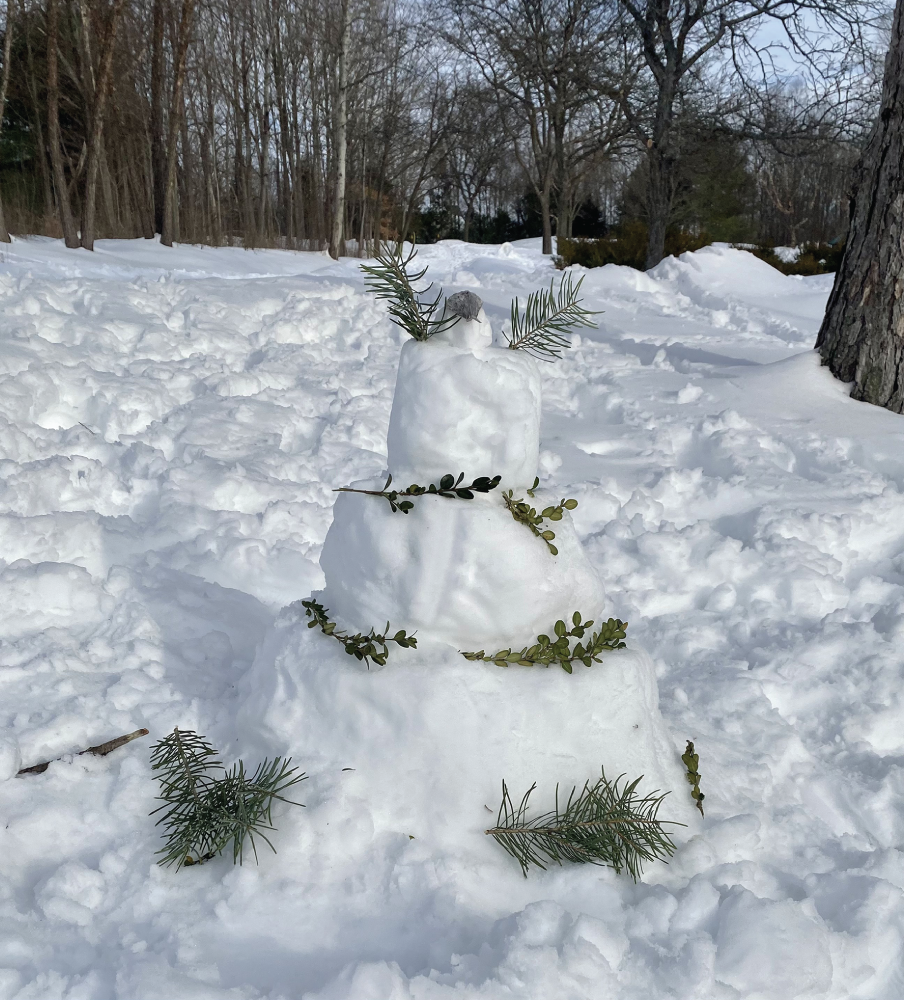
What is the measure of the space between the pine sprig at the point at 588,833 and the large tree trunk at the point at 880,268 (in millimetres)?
4162

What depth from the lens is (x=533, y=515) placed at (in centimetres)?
188

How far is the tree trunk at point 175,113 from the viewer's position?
43.7 feet

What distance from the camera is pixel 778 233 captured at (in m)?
36.5

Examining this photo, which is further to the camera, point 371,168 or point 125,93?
point 371,168

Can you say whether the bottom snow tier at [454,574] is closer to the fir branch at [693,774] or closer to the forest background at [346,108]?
the fir branch at [693,774]

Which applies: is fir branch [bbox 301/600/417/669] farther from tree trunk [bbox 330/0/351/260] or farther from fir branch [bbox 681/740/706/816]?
tree trunk [bbox 330/0/351/260]

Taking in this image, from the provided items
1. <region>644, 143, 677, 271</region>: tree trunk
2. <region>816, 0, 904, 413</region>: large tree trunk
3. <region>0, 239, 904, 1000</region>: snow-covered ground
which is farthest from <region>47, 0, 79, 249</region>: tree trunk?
<region>816, 0, 904, 413</region>: large tree trunk

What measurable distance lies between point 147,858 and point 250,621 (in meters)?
1.12

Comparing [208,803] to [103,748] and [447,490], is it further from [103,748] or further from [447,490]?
[447,490]

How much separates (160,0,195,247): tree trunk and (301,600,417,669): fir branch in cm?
1402

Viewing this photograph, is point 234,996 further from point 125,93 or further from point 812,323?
point 125,93

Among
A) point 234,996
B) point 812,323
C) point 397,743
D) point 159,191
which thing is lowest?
point 234,996

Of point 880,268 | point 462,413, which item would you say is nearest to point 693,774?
point 462,413

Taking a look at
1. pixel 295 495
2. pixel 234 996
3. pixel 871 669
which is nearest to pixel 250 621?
pixel 295 495
